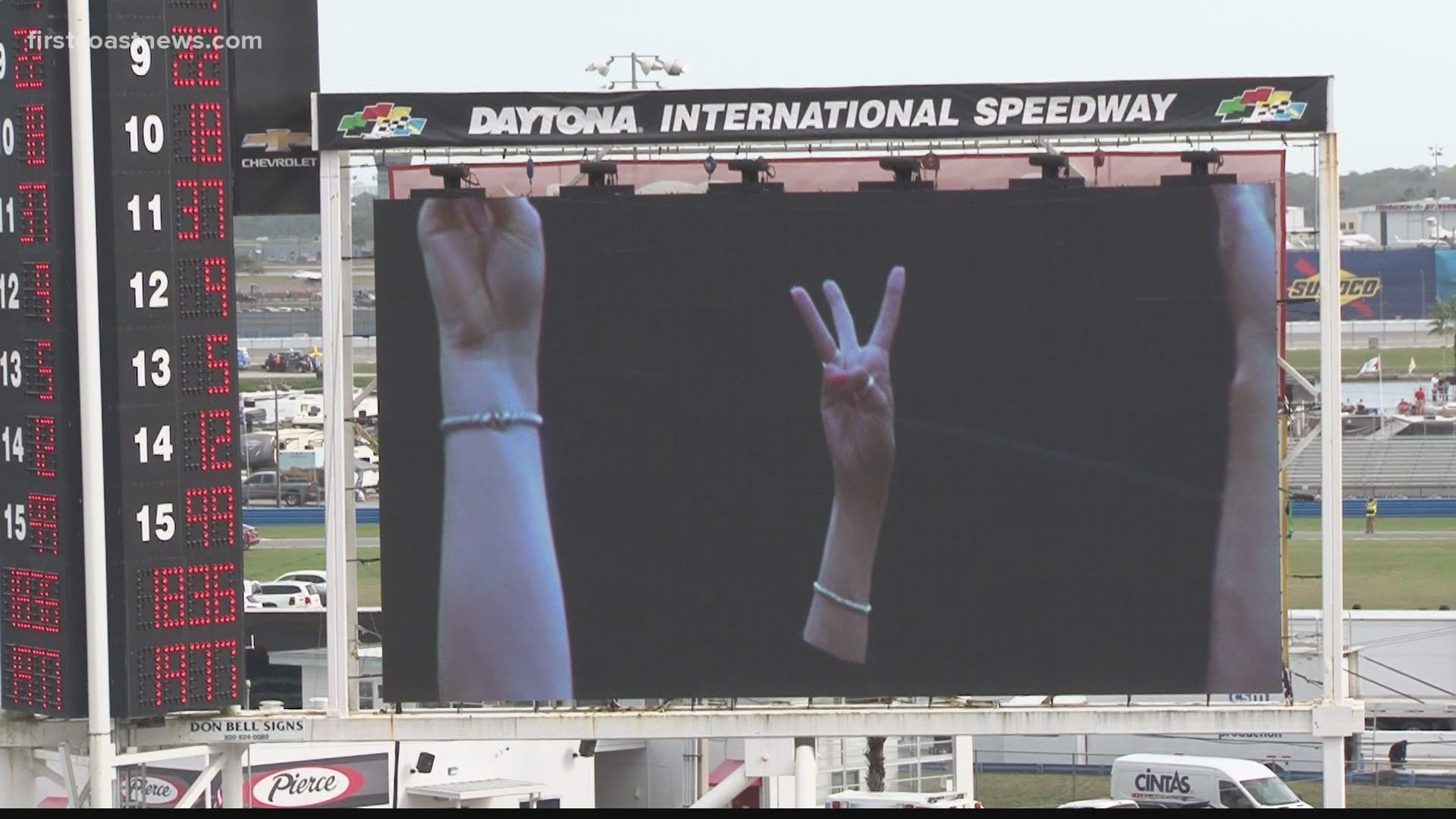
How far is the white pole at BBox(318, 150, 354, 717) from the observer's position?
21.2m

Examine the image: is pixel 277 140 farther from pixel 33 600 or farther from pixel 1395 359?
pixel 1395 359

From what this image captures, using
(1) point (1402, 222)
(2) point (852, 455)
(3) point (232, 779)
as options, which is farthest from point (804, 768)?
(1) point (1402, 222)

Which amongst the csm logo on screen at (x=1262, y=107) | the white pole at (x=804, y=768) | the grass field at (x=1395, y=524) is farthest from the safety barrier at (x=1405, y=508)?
the csm logo on screen at (x=1262, y=107)

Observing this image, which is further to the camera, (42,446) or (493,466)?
(493,466)

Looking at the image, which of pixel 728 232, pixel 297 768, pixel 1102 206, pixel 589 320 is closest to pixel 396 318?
pixel 589 320

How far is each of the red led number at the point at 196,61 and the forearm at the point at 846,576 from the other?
7581 mm

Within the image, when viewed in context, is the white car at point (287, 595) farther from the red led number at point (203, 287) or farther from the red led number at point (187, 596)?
the red led number at point (203, 287)

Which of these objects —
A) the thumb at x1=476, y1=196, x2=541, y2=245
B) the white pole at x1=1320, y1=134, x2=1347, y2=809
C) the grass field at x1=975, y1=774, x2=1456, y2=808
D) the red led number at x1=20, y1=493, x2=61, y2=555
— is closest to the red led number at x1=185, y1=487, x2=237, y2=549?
the red led number at x1=20, y1=493, x2=61, y2=555

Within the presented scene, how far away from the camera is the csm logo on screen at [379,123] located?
2114 cm

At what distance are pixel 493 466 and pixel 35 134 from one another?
220 inches

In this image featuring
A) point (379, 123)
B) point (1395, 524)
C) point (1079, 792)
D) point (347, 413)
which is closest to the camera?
point (379, 123)

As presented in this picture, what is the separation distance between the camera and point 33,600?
21.1 m

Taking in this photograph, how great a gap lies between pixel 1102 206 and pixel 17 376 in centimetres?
1103

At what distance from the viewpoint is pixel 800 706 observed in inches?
839
